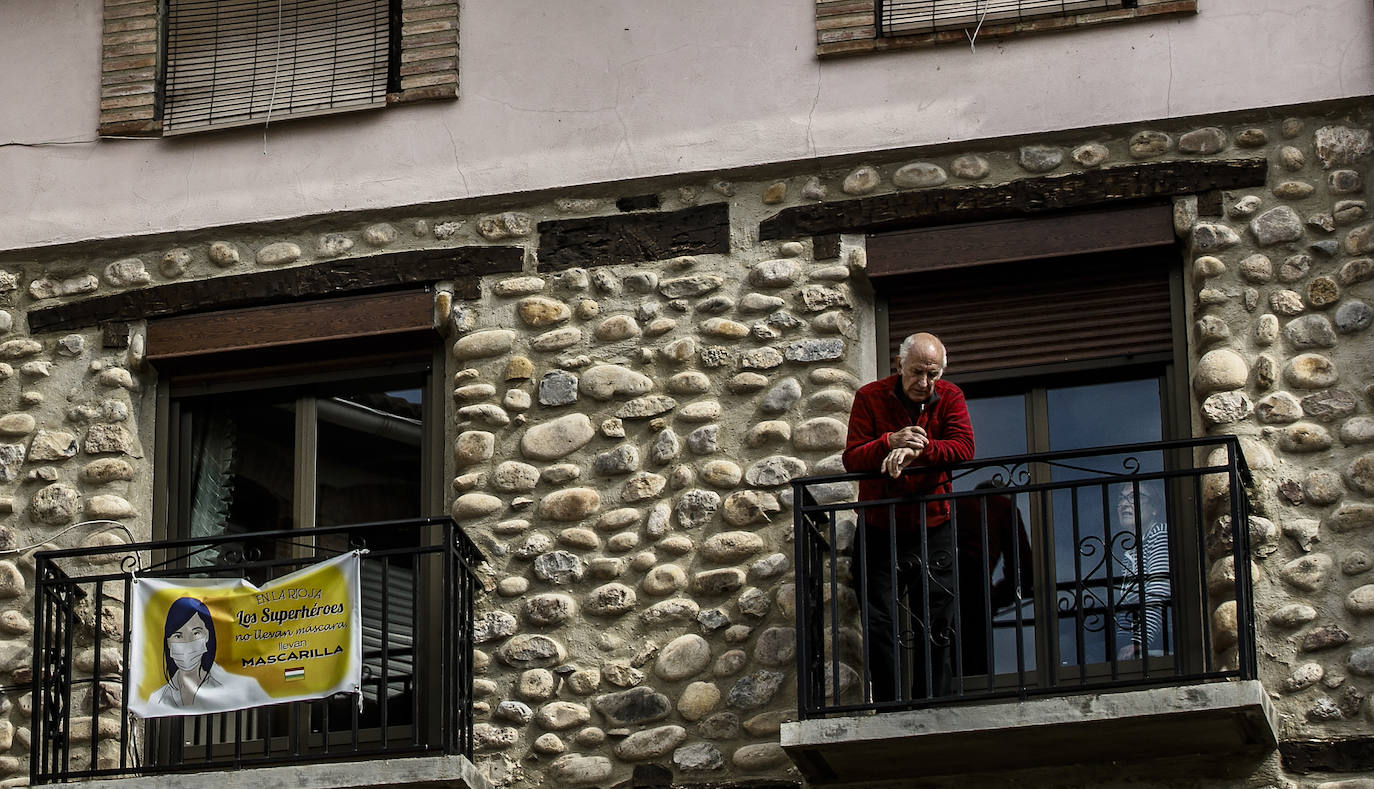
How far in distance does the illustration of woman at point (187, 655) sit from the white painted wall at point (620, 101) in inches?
75.7

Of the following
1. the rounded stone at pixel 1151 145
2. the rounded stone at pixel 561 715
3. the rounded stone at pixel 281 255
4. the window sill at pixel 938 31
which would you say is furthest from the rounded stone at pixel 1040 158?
the rounded stone at pixel 281 255

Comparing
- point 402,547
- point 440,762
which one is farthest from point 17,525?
point 440,762

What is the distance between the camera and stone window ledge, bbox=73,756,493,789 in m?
9.43

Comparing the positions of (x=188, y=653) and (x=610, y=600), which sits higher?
(x=610, y=600)

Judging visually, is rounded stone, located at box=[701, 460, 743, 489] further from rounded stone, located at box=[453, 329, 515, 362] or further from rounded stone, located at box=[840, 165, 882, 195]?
rounded stone, located at box=[840, 165, 882, 195]

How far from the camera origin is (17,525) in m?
10.9

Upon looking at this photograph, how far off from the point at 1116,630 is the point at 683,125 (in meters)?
2.83

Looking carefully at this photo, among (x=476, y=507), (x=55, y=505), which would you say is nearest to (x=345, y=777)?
(x=476, y=507)

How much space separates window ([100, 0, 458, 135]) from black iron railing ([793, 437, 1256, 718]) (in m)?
2.73

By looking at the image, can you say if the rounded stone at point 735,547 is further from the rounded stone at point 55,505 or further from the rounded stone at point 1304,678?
the rounded stone at point 55,505

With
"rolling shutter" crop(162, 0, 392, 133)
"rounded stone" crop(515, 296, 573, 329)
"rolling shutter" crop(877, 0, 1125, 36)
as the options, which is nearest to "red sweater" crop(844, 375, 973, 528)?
"rounded stone" crop(515, 296, 573, 329)

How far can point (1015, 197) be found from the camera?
10375 millimetres

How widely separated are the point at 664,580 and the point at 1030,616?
143 cm

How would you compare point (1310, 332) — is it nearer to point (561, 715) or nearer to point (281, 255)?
point (561, 715)
